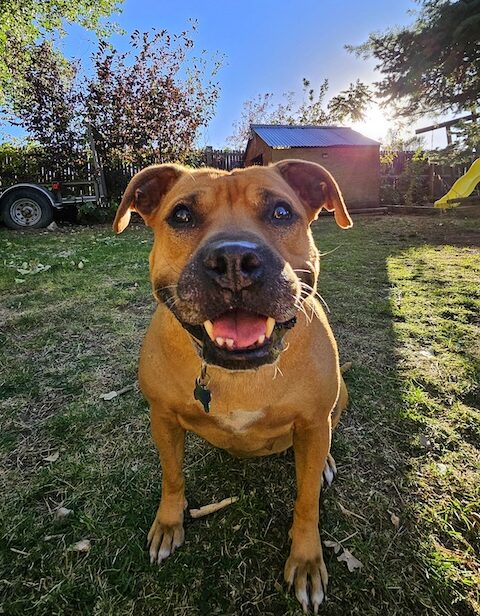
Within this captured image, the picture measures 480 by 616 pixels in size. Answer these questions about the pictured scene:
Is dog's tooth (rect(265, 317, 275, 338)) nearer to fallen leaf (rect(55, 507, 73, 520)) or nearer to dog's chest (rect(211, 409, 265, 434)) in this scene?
dog's chest (rect(211, 409, 265, 434))

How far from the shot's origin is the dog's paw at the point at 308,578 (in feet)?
5.17

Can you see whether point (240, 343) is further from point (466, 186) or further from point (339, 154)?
point (339, 154)

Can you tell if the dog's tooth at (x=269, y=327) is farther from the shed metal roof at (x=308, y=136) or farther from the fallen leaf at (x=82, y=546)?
the shed metal roof at (x=308, y=136)

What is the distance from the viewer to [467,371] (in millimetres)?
3059

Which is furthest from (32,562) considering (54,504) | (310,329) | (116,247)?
(116,247)

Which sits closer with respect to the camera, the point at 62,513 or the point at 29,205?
the point at 62,513

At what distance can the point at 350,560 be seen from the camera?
1.72 metres

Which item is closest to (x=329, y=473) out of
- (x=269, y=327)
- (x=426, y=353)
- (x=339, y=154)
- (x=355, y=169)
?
(x=269, y=327)

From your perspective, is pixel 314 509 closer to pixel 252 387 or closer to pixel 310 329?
pixel 252 387

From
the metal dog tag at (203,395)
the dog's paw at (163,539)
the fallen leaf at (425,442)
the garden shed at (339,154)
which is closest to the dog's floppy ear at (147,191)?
the metal dog tag at (203,395)

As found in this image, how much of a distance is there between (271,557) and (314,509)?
0.96ft

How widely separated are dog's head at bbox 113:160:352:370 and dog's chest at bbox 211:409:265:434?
31cm

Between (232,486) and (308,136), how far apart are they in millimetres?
17389

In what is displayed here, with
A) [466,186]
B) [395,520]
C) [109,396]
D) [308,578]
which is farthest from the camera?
[466,186]
